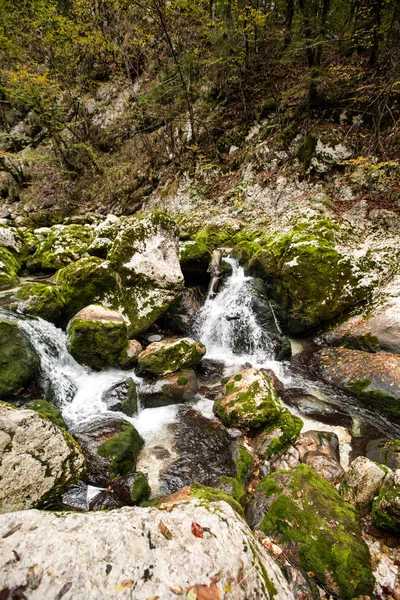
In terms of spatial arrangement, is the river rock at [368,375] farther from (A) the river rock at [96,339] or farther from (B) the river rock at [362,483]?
(A) the river rock at [96,339]

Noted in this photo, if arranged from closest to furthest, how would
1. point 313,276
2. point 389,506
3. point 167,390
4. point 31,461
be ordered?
1. point 31,461
2. point 389,506
3. point 167,390
4. point 313,276

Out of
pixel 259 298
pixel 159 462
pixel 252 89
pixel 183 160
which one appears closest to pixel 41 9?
pixel 183 160

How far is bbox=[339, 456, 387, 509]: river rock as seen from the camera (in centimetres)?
341

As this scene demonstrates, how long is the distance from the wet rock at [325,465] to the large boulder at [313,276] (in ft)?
13.7

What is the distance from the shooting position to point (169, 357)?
6484 mm

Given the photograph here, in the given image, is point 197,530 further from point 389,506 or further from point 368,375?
point 368,375

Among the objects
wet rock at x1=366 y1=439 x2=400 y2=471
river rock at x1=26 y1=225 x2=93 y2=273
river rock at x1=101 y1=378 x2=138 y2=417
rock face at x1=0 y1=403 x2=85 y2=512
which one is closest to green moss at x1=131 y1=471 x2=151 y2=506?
rock face at x1=0 y1=403 x2=85 y2=512

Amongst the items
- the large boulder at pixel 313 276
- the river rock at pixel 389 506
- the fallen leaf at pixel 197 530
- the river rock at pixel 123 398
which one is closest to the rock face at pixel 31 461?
the fallen leaf at pixel 197 530

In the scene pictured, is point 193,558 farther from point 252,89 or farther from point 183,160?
point 252,89

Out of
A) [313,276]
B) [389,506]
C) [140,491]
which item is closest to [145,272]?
[313,276]

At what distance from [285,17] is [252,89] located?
13.7 ft

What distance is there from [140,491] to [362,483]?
3029mm

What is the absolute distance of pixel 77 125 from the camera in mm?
19078

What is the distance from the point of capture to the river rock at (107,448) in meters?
4.03
